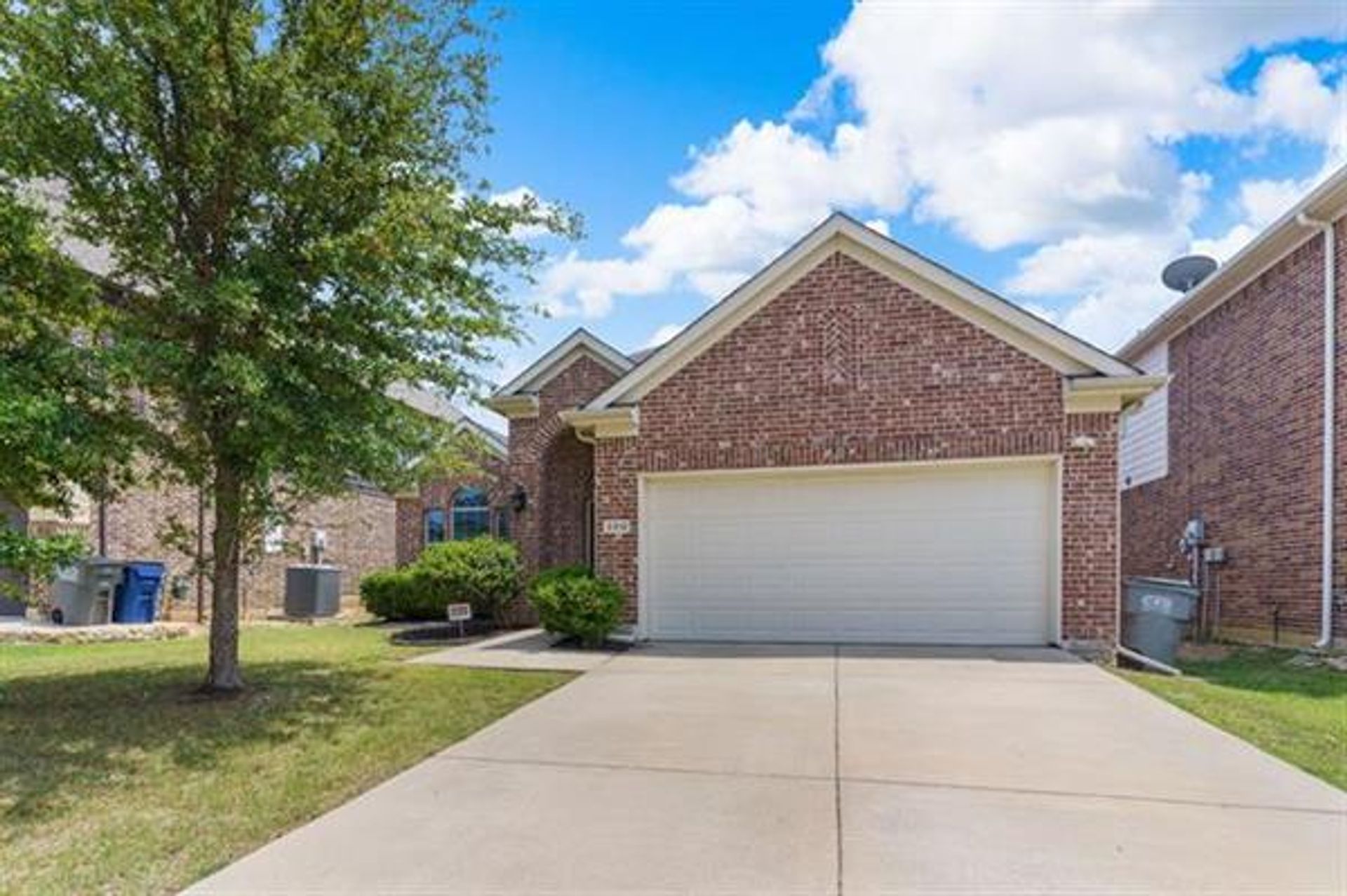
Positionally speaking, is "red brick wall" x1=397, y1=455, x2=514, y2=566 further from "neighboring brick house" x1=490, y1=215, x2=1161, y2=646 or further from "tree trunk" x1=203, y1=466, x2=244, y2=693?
"tree trunk" x1=203, y1=466, x2=244, y2=693

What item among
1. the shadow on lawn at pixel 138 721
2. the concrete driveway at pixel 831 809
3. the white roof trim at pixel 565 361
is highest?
the white roof trim at pixel 565 361

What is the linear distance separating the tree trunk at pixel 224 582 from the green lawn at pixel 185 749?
11.4 inches

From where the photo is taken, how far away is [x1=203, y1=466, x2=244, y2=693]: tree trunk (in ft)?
24.3

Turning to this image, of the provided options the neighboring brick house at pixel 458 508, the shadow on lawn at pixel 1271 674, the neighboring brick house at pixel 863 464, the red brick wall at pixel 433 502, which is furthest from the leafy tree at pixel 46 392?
the shadow on lawn at pixel 1271 674

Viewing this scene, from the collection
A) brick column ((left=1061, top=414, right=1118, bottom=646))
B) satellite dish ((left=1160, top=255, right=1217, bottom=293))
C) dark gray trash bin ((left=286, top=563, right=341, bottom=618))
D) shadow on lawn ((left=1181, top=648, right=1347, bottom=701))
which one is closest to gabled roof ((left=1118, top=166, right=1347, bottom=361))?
satellite dish ((left=1160, top=255, right=1217, bottom=293))

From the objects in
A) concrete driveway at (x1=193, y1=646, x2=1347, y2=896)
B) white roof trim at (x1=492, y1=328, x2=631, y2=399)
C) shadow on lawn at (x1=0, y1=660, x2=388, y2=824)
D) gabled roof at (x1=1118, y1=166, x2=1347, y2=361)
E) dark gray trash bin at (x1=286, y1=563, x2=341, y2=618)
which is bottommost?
dark gray trash bin at (x1=286, y1=563, x2=341, y2=618)

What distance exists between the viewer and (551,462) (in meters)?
14.3

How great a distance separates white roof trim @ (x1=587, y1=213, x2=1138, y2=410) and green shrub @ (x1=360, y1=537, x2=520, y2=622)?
3878 mm

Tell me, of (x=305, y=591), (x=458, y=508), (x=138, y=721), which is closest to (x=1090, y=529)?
(x=138, y=721)

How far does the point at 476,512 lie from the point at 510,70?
393 inches

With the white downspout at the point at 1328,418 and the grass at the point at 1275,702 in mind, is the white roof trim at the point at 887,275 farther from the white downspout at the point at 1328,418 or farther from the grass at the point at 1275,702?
the grass at the point at 1275,702

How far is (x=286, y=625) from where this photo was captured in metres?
14.6

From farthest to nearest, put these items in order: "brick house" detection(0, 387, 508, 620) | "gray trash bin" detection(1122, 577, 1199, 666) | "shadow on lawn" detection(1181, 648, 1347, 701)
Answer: "brick house" detection(0, 387, 508, 620) → "gray trash bin" detection(1122, 577, 1199, 666) → "shadow on lawn" detection(1181, 648, 1347, 701)

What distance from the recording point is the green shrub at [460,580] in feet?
44.2
